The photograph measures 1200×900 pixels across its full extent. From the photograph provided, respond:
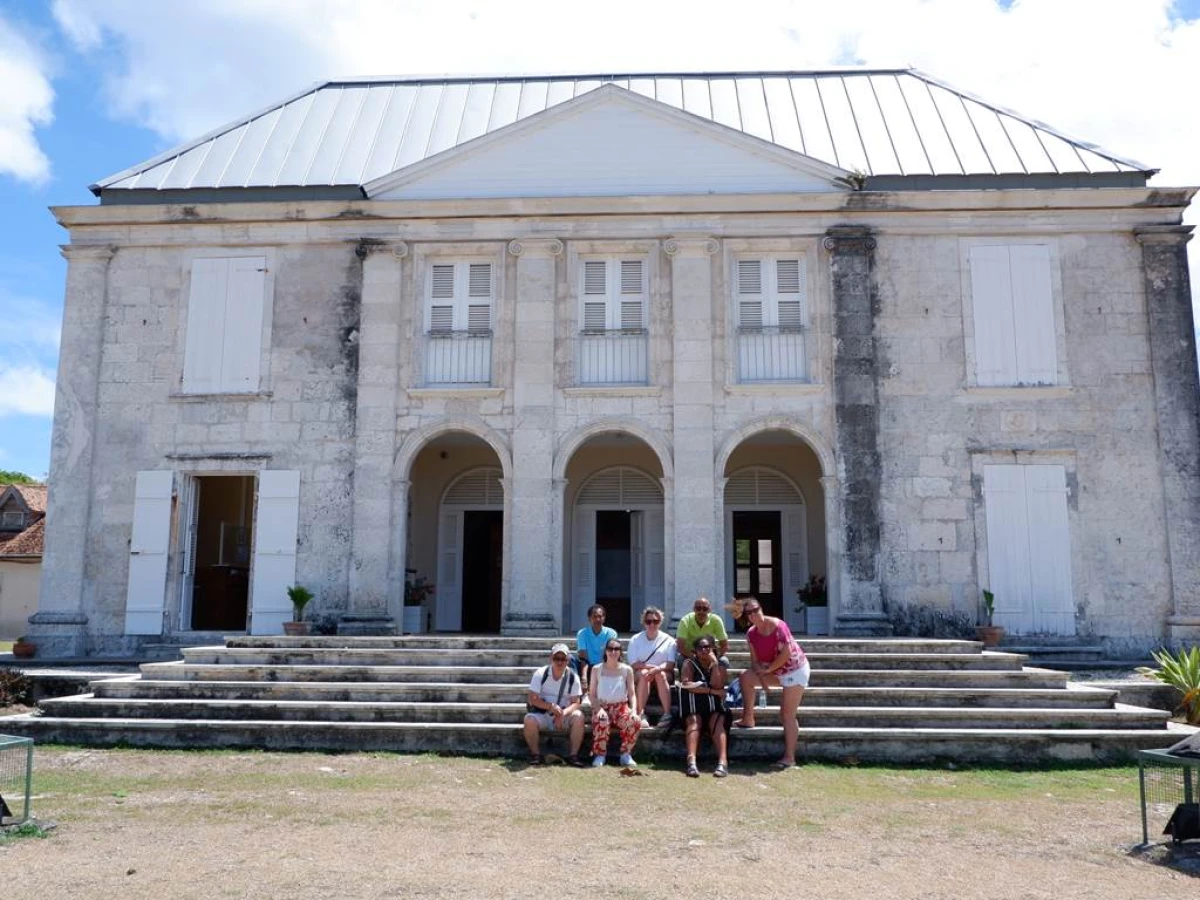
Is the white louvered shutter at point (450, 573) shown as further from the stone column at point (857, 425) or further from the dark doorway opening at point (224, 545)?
the stone column at point (857, 425)

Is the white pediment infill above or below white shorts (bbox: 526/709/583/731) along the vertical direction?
above

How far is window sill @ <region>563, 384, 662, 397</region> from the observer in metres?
14.6

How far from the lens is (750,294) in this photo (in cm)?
1504

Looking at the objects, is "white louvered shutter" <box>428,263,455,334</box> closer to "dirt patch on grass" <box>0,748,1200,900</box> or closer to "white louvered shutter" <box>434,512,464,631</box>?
"white louvered shutter" <box>434,512,464,631</box>

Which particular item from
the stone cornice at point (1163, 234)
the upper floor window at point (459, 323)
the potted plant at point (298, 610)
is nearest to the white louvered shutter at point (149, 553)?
the potted plant at point (298, 610)

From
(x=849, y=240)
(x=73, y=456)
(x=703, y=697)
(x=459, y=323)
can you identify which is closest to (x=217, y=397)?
(x=73, y=456)

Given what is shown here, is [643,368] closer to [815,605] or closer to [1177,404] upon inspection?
[815,605]

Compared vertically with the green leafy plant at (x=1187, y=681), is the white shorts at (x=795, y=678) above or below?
above

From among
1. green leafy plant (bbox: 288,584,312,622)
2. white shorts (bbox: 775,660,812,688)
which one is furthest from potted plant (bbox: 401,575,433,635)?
white shorts (bbox: 775,660,812,688)

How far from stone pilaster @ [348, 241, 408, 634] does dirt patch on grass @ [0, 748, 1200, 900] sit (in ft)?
18.0

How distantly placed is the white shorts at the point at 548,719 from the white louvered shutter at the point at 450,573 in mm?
8166

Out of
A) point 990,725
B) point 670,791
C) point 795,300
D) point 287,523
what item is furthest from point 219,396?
point 990,725

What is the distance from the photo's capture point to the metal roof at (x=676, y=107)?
15797 millimetres

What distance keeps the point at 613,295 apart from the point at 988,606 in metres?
7.04
